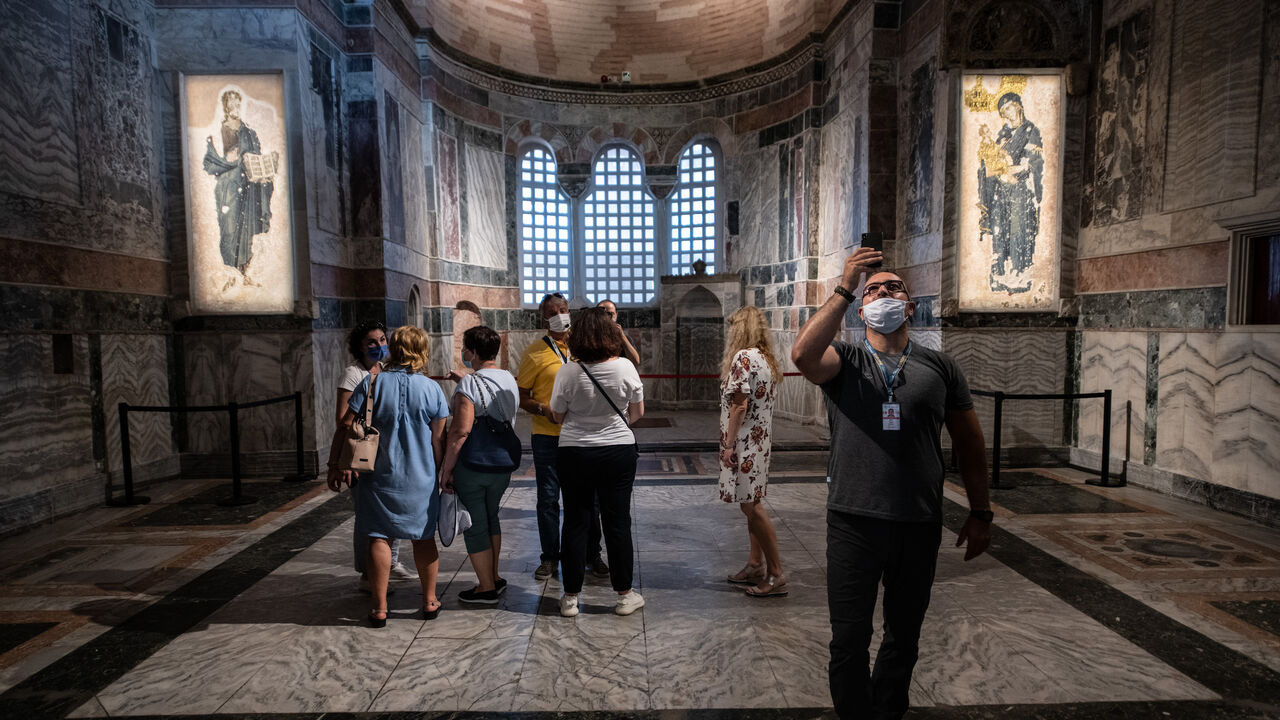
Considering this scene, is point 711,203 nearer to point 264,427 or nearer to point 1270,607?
point 264,427

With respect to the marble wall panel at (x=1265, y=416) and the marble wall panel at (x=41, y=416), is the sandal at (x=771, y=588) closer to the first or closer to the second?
the marble wall panel at (x=1265, y=416)

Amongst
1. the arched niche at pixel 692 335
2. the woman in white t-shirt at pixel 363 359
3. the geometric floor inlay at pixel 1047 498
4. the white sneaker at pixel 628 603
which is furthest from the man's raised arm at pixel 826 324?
the arched niche at pixel 692 335

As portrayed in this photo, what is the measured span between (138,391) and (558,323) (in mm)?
6068

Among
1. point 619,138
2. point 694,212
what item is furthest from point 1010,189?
point 619,138

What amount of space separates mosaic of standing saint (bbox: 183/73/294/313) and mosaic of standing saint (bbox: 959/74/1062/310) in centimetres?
823

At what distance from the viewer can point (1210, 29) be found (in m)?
6.40

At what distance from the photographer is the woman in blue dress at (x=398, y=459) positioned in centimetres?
374

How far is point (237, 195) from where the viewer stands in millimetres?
8047

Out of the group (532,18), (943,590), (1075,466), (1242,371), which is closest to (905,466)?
(943,590)

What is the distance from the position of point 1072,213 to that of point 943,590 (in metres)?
5.92

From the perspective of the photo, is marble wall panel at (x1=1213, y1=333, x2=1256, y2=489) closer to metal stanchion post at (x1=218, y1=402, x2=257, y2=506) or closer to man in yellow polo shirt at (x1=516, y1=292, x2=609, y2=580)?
man in yellow polo shirt at (x1=516, y1=292, x2=609, y2=580)

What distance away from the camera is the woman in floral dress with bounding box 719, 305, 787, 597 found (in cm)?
402

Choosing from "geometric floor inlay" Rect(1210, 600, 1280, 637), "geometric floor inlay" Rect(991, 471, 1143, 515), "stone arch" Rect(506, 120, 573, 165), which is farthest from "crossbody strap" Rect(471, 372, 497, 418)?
"stone arch" Rect(506, 120, 573, 165)

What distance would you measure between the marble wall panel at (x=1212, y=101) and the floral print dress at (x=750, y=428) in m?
5.34
